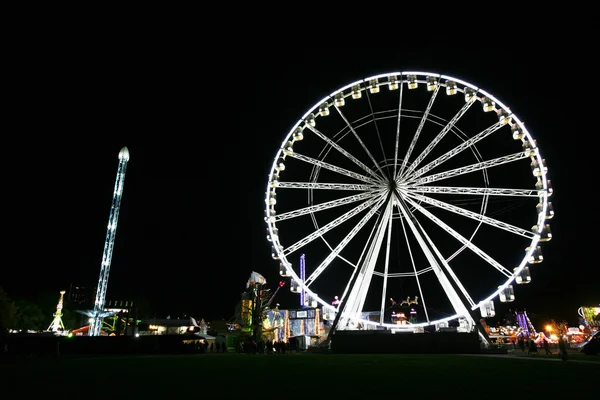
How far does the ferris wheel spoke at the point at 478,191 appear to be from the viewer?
1950cm

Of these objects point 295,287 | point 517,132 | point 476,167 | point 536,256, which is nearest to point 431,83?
point 517,132

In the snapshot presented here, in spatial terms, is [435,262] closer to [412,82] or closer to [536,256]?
[536,256]

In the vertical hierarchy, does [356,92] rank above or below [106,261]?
above

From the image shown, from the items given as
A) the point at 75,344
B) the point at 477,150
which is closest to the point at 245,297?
the point at 75,344

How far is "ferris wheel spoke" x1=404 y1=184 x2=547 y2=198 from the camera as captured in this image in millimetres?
19500

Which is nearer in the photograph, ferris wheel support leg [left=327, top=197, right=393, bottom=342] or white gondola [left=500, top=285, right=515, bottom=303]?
white gondola [left=500, top=285, right=515, bottom=303]

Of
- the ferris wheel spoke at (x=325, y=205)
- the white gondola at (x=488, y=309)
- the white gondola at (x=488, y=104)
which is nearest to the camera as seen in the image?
the white gondola at (x=488, y=309)

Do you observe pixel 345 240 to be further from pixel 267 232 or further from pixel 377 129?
pixel 377 129

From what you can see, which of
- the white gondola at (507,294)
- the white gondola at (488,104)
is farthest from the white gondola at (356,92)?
the white gondola at (507,294)

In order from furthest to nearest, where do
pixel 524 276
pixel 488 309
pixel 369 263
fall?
pixel 369 263 < pixel 488 309 < pixel 524 276

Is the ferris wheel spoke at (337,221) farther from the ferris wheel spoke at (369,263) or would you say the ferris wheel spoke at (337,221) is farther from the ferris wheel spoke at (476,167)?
the ferris wheel spoke at (476,167)

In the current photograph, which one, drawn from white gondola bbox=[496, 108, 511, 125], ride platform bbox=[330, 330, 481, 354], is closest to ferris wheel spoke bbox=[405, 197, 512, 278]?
ride platform bbox=[330, 330, 481, 354]

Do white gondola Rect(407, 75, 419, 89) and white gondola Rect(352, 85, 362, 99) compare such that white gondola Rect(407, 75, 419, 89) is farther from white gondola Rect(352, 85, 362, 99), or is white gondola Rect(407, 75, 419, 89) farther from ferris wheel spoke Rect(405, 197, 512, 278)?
ferris wheel spoke Rect(405, 197, 512, 278)

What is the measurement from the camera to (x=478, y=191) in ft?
67.2
